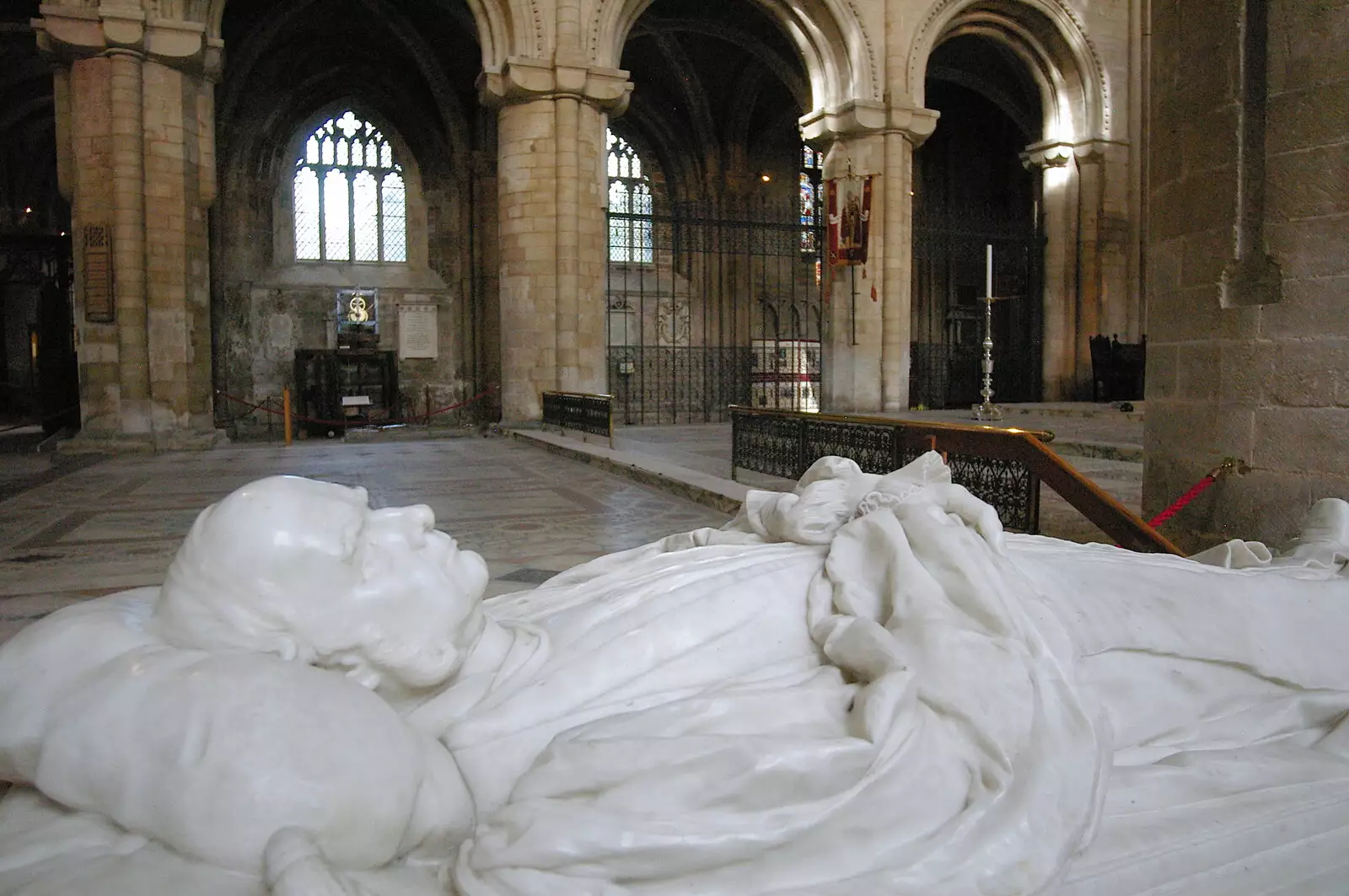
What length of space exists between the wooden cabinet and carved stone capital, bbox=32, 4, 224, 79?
19.2ft

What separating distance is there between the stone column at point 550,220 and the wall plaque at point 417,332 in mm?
5396

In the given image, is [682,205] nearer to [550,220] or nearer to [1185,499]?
[550,220]

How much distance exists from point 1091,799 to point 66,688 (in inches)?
61.3

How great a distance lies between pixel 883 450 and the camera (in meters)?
6.00

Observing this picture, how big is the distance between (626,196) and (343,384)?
8.19 m

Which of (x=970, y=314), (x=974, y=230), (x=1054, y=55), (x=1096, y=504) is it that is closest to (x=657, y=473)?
(x=1096, y=504)

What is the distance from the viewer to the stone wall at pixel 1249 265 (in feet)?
13.3

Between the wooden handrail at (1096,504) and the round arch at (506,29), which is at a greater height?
the round arch at (506,29)

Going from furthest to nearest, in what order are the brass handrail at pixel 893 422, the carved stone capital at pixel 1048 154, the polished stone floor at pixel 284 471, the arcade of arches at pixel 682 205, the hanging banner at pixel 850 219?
the carved stone capital at pixel 1048 154
the hanging banner at pixel 850 219
the brass handrail at pixel 893 422
the polished stone floor at pixel 284 471
the arcade of arches at pixel 682 205

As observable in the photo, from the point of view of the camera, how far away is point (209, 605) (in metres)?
1.38

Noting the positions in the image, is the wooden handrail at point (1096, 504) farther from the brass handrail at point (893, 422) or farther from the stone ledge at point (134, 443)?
the stone ledge at point (134, 443)

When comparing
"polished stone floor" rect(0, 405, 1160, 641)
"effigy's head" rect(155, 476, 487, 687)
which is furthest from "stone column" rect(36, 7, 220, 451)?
"effigy's head" rect(155, 476, 487, 687)

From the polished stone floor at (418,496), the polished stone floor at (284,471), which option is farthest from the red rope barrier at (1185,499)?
the polished stone floor at (284,471)

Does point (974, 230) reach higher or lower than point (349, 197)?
lower
